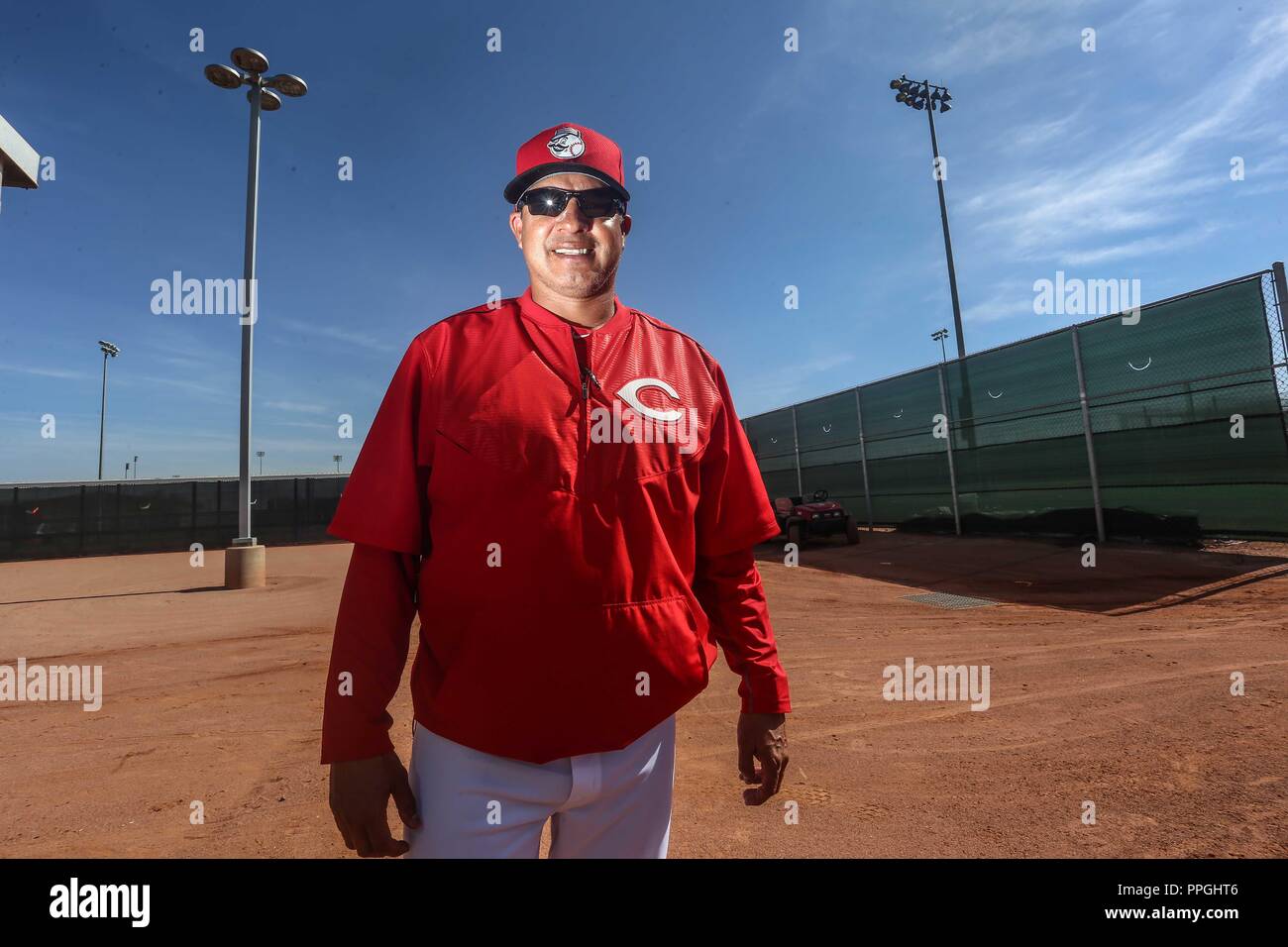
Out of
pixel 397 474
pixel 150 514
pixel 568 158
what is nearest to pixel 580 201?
pixel 568 158

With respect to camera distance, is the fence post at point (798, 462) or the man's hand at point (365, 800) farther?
the fence post at point (798, 462)

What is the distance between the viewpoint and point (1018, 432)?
47.4 ft

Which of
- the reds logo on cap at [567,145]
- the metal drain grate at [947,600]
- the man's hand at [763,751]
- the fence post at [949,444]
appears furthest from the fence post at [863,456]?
the reds logo on cap at [567,145]

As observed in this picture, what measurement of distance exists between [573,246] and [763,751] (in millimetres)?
1437

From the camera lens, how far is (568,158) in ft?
5.41

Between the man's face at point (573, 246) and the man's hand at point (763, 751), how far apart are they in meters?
1.24

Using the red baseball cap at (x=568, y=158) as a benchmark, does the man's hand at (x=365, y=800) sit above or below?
below

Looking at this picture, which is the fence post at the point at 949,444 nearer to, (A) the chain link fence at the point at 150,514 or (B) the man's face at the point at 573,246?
(B) the man's face at the point at 573,246

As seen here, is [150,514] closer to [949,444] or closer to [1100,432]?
[949,444]

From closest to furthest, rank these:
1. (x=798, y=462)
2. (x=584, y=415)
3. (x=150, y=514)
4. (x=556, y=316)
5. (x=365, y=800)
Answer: (x=365, y=800) < (x=584, y=415) < (x=556, y=316) < (x=798, y=462) < (x=150, y=514)

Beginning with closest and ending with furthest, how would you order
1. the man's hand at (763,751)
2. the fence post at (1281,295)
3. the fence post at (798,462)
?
the man's hand at (763,751) → the fence post at (1281,295) → the fence post at (798,462)

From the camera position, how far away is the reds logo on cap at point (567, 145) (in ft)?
5.44

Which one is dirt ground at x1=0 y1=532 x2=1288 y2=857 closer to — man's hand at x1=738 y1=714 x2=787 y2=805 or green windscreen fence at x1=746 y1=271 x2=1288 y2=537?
man's hand at x1=738 y1=714 x2=787 y2=805
